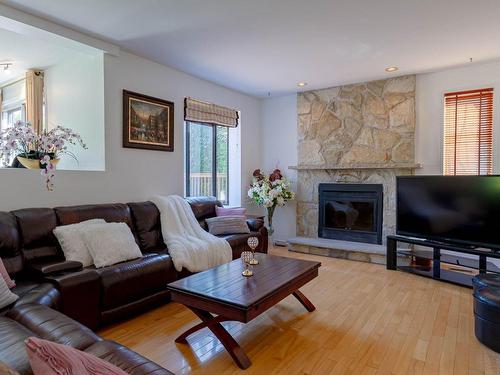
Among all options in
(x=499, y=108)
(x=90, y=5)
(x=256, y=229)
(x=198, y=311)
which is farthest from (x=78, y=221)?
(x=499, y=108)

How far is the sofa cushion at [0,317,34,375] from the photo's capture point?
121 centimetres

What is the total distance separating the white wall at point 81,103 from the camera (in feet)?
11.4

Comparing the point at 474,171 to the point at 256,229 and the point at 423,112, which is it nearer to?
the point at 423,112

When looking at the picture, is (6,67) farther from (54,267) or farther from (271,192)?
(271,192)


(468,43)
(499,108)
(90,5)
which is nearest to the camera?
(90,5)

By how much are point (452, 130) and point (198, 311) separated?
4044mm

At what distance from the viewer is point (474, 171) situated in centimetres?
407

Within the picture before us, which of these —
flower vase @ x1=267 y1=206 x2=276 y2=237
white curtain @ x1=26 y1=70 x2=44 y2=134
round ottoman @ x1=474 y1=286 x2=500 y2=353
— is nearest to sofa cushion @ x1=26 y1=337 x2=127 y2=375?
round ottoman @ x1=474 y1=286 x2=500 y2=353

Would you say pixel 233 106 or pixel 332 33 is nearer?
pixel 332 33

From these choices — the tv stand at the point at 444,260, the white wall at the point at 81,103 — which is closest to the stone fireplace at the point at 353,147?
the tv stand at the point at 444,260

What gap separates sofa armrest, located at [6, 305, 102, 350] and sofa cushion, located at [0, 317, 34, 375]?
0.04 metres

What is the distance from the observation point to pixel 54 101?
4004 mm

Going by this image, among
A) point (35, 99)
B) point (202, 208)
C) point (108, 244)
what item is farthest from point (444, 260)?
point (35, 99)

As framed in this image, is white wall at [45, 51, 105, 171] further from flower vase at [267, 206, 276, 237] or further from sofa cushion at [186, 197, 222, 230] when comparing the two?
flower vase at [267, 206, 276, 237]
